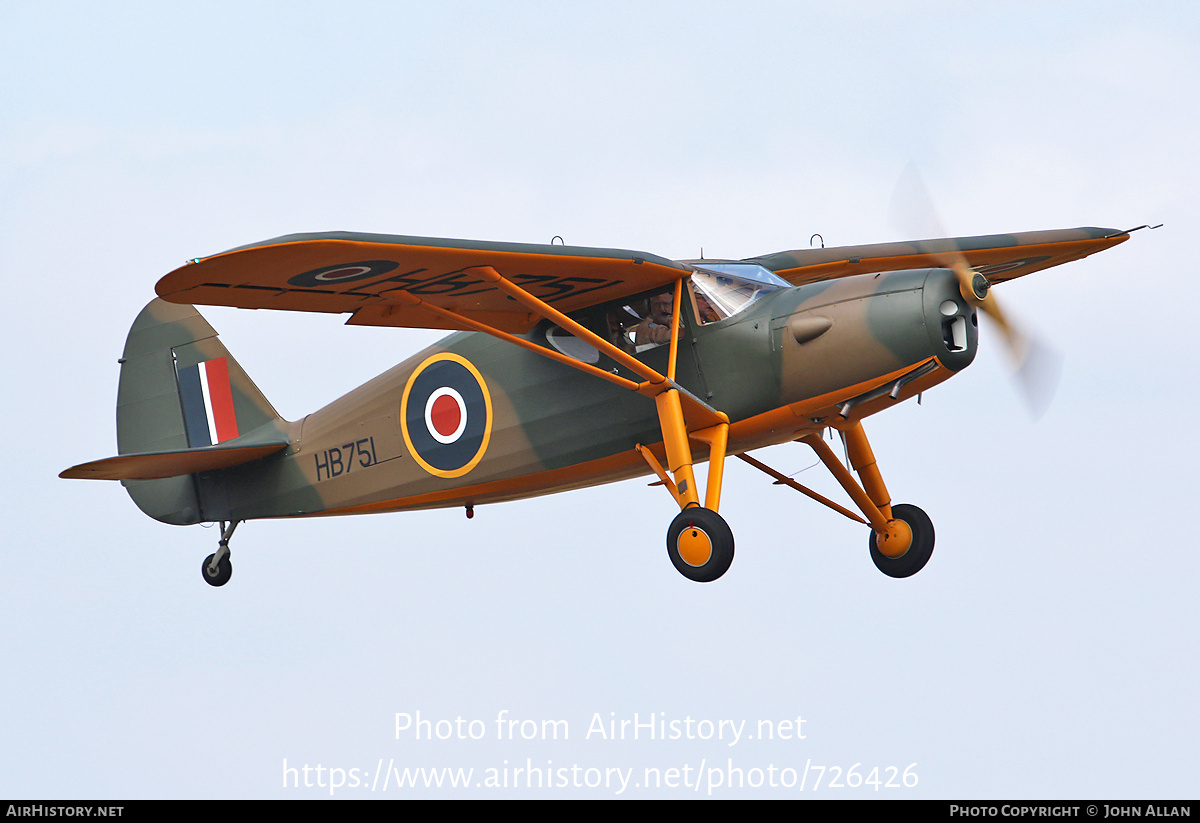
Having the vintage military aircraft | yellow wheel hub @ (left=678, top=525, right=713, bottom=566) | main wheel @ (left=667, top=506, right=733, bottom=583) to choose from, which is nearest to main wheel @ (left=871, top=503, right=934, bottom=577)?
the vintage military aircraft

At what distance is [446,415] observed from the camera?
44.0 feet

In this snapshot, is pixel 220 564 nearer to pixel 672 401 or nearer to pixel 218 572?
pixel 218 572

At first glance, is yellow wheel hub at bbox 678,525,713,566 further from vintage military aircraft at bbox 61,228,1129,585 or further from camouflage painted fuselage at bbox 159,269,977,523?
camouflage painted fuselage at bbox 159,269,977,523

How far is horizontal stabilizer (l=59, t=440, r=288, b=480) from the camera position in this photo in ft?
43.6

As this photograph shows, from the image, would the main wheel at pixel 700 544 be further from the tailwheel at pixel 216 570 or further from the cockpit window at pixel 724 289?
the tailwheel at pixel 216 570

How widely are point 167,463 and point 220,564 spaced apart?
136cm

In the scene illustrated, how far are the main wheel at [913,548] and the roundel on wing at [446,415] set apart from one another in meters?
3.79

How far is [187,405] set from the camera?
16109mm

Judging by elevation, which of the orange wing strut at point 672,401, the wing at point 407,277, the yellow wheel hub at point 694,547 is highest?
the wing at point 407,277

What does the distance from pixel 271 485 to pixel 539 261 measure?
4.98m

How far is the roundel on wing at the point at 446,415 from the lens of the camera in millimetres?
13133

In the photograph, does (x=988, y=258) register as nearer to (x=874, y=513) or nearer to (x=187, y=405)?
(x=874, y=513)

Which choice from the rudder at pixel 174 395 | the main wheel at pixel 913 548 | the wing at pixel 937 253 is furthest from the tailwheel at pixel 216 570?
the main wheel at pixel 913 548

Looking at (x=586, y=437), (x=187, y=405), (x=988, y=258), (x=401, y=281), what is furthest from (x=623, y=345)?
(x=187, y=405)
